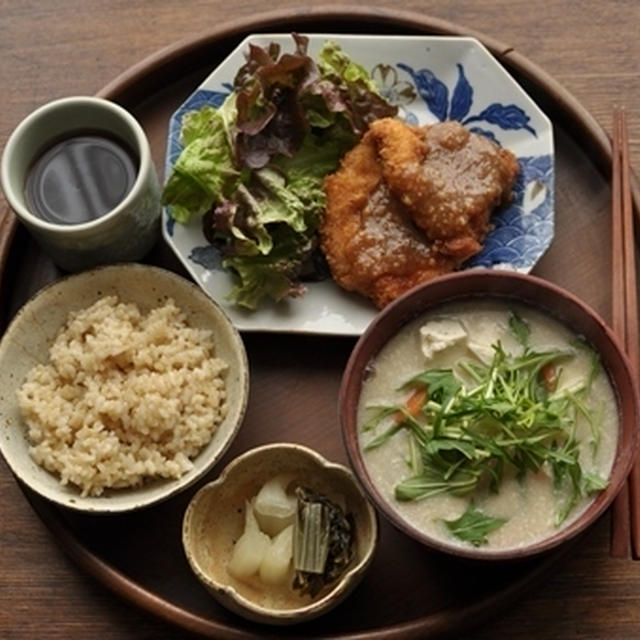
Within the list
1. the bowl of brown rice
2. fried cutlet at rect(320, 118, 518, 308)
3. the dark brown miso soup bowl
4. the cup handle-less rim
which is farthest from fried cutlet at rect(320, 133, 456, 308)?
the cup handle-less rim

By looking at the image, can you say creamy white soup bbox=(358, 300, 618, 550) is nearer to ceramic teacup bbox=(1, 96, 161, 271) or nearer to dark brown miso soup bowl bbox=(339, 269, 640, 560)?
dark brown miso soup bowl bbox=(339, 269, 640, 560)

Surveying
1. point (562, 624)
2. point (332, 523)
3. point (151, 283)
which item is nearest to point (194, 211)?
point (151, 283)

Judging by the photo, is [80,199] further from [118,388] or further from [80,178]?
[118,388]

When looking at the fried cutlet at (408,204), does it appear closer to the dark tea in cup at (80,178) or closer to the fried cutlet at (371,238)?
the fried cutlet at (371,238)

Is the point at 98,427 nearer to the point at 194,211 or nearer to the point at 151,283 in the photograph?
the point at 151,283

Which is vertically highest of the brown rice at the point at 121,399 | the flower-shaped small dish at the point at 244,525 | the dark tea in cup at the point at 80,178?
the dark tea in cup at the point at 80,178

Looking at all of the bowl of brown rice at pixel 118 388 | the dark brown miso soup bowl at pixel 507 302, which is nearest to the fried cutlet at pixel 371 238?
the dark brown miso soup bowl at pixel 507 302
